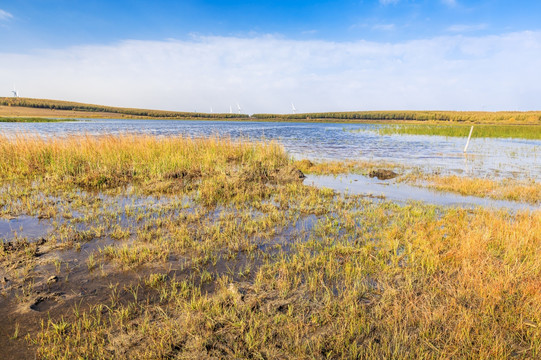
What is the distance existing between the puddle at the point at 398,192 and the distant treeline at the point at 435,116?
3020 inches

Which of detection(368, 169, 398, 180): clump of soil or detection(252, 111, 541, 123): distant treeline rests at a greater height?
detection(252, 111, 541, 123): distant treeline

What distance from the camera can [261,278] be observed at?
4.32 m

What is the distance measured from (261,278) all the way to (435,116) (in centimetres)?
11432

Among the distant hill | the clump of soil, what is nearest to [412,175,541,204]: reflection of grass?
the clump of soil

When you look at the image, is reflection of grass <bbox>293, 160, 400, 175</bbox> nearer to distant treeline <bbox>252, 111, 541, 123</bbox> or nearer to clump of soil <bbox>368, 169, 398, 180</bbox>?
clump of soil <bbox>368, 169, 398, 180</bbox>

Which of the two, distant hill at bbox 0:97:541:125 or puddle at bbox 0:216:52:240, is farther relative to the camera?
distant hill at bbox 0:97:541:125

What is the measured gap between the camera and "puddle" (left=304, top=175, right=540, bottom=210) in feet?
29.2

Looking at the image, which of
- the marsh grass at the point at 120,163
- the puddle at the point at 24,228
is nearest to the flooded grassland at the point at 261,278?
the puddle at the point at 24,228

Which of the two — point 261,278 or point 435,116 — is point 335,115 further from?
point 261,278

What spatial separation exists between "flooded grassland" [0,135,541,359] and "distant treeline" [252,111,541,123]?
82.3 meters

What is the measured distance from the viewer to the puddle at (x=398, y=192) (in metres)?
8.91

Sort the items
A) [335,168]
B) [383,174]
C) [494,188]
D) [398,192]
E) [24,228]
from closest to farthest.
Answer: [24,228], [398,192], [494,188], [383,174], [335,168]

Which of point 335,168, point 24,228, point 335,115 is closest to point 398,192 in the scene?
point 335,168

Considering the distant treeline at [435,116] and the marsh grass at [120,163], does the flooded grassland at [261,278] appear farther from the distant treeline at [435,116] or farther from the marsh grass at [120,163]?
the distant treeline at [435,116]
